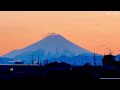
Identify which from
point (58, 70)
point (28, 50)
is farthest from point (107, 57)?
point (28, 50)

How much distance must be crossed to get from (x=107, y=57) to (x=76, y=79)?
0.42m

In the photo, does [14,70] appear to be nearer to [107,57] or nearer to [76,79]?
[76,79]

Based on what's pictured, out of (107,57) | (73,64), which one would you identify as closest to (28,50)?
(73,64)

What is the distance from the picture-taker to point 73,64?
4148mm

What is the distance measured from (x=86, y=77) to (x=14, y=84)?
2.36ft

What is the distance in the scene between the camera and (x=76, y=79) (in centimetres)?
411

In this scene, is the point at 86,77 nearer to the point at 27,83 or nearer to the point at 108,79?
the point at 108,79
